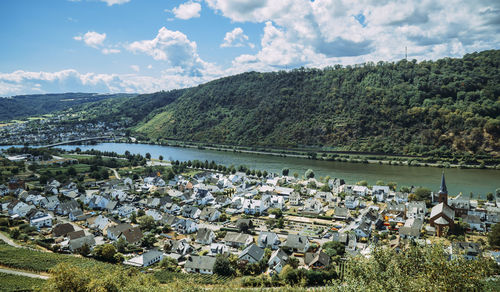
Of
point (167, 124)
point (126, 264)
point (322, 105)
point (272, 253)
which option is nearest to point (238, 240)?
point (272, 253)

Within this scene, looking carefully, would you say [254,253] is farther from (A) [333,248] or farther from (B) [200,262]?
(A) [333,248]

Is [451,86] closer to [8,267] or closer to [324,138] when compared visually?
[324,138]

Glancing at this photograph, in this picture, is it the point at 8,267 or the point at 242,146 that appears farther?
the point at 242,146

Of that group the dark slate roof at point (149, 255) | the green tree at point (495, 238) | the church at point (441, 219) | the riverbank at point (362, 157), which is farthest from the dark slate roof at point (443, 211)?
the riverbank at point (362, 157)

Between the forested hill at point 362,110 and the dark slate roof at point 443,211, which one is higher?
the forested hill at point 362,110

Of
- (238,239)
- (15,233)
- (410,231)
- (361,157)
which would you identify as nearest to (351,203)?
(410,231)

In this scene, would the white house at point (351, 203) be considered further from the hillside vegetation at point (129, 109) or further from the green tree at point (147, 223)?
the hillside vegetation at point (129, 109)
